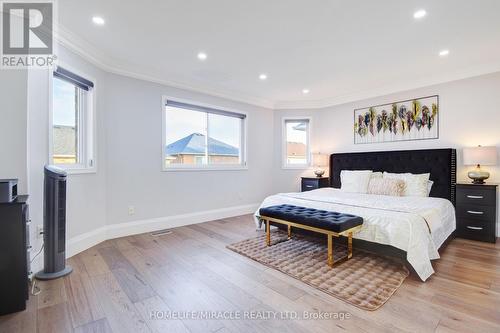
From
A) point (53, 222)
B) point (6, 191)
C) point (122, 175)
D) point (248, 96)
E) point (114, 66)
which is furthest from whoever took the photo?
point (248, 96)

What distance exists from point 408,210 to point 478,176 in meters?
1.70

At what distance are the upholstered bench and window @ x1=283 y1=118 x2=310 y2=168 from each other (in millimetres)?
2595

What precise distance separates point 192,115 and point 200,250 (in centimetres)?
250

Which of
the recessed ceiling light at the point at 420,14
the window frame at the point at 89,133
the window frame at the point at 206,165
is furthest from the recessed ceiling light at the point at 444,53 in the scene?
the window frame at the point at 89,133

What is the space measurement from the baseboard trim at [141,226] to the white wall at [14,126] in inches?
39.5

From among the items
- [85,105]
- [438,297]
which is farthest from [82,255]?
[438,297]

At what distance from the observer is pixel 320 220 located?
102 inches

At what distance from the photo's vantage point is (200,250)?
299 cm

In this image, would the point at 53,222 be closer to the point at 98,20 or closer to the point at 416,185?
the point at 98,20

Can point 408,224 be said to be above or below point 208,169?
below

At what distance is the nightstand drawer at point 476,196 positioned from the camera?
10.6 feet

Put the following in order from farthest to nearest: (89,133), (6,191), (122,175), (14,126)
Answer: (122,175) < (89,133) < (14,126) < (6,191)

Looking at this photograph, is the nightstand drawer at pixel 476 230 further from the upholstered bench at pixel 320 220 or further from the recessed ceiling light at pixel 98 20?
the recessed ceiling light at pixel 98 20

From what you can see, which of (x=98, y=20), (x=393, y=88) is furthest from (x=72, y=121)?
(x=393, y=88)
